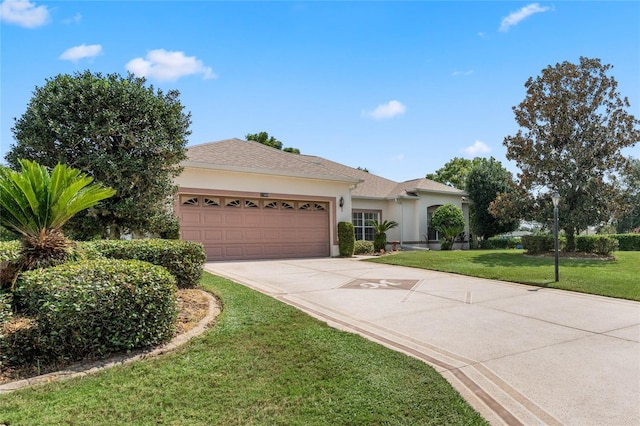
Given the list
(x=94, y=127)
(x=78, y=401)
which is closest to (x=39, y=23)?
(x=94, y=127)

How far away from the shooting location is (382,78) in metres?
12.4

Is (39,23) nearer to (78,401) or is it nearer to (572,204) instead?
(78,401)

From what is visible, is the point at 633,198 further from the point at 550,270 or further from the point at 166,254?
the point at 166,254

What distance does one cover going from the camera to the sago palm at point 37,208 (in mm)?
5016

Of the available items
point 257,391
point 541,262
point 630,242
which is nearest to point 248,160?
point 541,262

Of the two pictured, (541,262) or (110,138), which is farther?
(541,262)

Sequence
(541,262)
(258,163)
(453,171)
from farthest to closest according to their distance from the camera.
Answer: (453,171) → (258,163) → (541,262)

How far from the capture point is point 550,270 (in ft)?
35.6

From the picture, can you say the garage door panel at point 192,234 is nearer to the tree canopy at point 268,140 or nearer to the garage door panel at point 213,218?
the garage door panel at point 213,218

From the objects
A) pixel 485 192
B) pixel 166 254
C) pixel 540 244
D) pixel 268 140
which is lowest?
pixel 540 244

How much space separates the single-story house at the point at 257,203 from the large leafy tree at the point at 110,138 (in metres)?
4.72

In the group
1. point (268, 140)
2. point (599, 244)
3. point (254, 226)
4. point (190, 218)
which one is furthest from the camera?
point (268, 140)

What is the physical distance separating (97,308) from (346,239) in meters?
12.9

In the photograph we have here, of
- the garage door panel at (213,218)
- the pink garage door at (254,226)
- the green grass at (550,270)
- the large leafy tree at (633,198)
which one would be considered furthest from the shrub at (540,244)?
the large leafy tree at (633,198)
